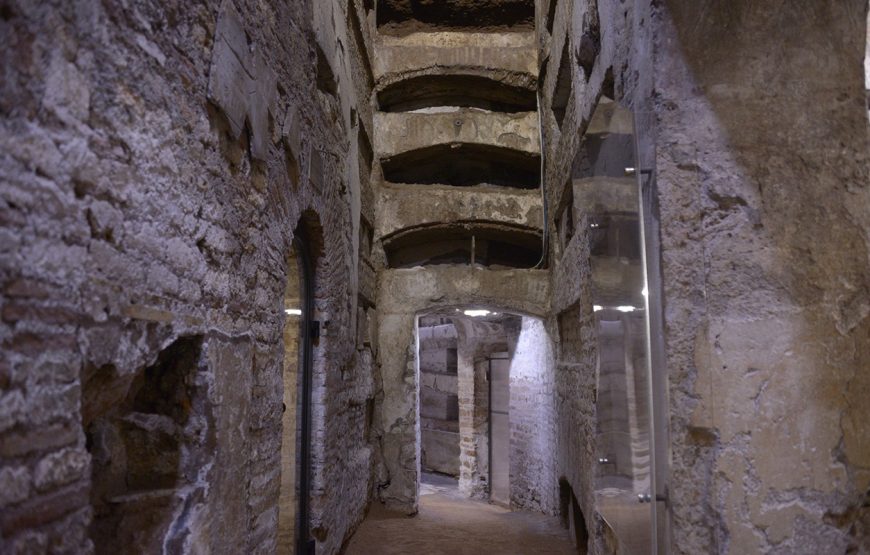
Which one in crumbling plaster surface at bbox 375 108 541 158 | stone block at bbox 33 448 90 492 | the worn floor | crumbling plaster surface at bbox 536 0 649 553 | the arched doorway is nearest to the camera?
stone block at bbox 33 448 90 492

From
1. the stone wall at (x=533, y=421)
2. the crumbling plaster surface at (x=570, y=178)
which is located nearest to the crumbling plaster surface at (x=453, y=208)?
the crumbling plaster surface at (x=570, y=178)

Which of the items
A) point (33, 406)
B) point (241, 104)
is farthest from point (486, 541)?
point (33, 406)

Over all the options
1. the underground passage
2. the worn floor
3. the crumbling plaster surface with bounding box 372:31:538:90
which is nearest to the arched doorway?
the underground passage

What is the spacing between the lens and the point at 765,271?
1995 millimetres

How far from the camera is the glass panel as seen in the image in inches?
81.6

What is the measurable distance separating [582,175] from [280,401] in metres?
2.18

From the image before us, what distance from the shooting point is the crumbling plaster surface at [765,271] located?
1.90 m

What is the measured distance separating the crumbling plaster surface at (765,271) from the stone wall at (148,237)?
1583mm

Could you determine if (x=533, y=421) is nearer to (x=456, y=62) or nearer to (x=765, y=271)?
(x=456, y=62)

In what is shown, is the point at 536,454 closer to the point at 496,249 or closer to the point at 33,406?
the point at 496,249

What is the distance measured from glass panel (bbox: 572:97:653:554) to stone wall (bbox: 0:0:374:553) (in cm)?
150

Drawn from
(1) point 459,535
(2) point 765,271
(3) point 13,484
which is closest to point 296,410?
(1) point 459,535

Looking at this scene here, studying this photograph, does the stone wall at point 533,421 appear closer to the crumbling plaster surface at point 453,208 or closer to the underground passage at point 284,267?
the crumbling plaster surface at point 453,208

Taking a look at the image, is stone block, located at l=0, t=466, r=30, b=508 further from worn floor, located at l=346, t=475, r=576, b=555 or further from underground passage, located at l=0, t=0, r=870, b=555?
worn floor, located at l=346, t=475, r=576, b=555
